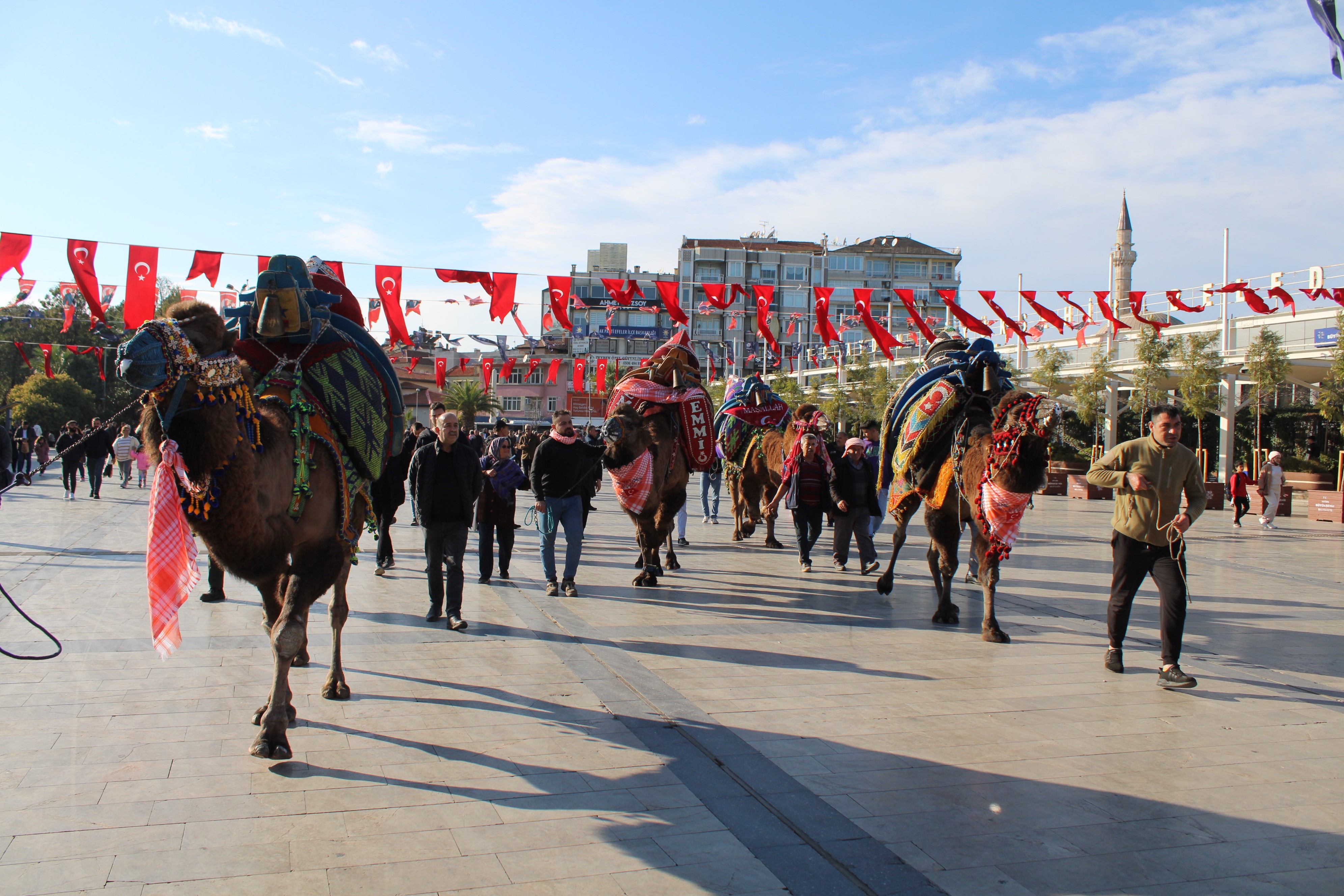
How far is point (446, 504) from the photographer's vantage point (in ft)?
27.9

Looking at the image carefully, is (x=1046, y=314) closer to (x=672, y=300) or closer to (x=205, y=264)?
(x=672, y=300)

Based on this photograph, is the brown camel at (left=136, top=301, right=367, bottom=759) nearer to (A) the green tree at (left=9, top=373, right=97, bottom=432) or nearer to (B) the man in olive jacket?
(B) the man in olive jacket

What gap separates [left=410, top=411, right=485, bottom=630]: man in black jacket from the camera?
8438 mm

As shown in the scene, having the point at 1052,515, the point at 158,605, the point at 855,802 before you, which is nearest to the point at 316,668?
the point at 158,605

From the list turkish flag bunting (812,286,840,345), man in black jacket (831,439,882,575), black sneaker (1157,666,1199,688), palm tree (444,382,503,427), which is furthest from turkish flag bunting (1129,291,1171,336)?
palm tree (444,382,503,427)

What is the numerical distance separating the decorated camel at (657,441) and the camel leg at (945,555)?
Result: 123 inches

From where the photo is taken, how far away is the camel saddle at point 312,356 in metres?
5.61

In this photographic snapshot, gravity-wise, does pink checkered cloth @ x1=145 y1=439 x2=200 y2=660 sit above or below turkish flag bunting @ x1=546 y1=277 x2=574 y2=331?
below

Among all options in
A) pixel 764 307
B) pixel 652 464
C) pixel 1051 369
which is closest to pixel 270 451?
pixel 652 464

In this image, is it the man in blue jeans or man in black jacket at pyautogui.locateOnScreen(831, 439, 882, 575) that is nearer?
the man in blue jeans

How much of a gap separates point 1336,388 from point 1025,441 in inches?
846

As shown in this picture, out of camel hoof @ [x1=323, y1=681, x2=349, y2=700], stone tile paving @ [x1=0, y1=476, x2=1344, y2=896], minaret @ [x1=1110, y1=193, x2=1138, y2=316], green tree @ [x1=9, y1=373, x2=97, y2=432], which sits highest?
minaret @ [x1=1110, y1=193, x2=1138, y2=316]

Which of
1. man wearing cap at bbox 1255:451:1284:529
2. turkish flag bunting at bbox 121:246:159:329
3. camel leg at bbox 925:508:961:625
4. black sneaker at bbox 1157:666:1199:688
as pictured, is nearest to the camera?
black sneaker at bbox 1157:666:1199:688

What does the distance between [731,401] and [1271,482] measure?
12.8 meters
